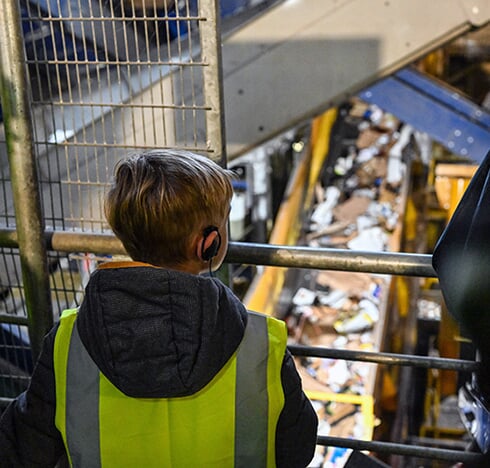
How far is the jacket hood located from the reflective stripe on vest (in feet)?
0.21

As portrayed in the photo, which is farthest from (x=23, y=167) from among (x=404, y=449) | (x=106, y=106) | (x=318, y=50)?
(x=318, y=50)

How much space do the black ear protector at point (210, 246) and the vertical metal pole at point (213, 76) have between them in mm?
522

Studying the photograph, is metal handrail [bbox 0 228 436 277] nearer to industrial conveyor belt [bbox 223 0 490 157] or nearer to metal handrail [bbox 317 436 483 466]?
metal handrail [bbox 317 436 483 466]

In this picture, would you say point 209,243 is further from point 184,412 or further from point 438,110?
point 438,110

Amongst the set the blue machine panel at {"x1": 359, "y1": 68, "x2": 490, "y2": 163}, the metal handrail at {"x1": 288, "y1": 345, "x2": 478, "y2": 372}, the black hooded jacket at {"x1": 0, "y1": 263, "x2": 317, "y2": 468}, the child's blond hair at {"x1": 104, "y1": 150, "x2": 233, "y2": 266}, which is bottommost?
the blue machine panel at {"x1": 359, "y1": 68, "x2": 490, "y2": 163}

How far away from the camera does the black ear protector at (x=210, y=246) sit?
1.23 meters

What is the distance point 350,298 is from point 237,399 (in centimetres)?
479

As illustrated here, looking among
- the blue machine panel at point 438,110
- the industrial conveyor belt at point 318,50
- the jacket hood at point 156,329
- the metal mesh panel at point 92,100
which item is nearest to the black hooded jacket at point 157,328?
the jacket hood at point 156,329

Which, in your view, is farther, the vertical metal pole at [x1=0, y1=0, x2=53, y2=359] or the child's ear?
the vertical metal pole at [x1=0, y1=0, x2=53, y2=359]

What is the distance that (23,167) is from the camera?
180 cm

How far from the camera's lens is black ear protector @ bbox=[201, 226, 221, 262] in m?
1.23

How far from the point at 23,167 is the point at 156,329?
0.85m

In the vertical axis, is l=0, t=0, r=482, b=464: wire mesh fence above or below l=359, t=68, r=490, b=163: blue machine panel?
above

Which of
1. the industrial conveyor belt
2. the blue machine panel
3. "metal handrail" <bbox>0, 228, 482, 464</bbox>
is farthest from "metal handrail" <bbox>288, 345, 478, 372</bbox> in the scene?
the blue machine panel
